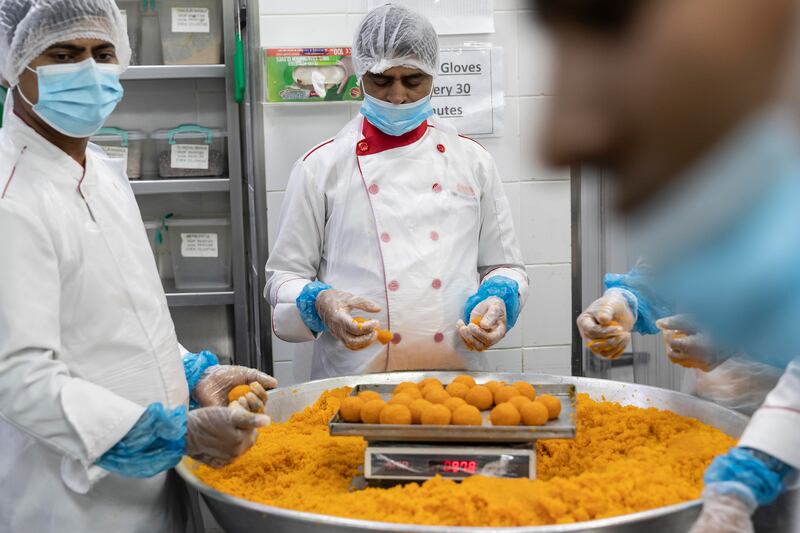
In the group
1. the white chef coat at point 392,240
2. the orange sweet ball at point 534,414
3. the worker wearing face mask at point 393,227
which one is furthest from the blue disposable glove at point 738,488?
the white chef coat at point 392,240

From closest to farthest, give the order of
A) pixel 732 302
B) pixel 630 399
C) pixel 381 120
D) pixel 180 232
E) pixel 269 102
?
1. pixel 732 302
2. pixel 630 399
3. pixel 381 120
4. pixel 269 102
5. pixel 180 232

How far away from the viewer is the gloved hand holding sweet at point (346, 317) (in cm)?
203

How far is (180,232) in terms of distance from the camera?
10.9 feet

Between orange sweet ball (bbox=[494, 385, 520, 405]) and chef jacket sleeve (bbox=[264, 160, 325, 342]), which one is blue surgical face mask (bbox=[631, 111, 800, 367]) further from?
chef jacket sleeve (bbox=[264, 160, 325, 342])

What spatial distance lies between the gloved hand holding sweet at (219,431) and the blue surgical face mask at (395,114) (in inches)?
47.4

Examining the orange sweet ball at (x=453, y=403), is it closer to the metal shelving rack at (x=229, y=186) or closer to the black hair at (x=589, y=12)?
the black hair at (x=589, y=12)

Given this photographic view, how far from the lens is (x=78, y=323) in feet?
4.68

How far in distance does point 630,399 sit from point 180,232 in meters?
2.08

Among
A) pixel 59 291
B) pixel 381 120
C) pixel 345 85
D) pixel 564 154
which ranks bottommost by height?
pixel 59 291

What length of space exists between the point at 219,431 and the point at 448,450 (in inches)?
15.1

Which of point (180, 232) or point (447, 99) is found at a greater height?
point (447, 99)

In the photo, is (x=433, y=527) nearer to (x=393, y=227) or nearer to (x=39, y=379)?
(x=39, y=379)

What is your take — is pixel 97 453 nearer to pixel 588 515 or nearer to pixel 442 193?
pixel 588 515

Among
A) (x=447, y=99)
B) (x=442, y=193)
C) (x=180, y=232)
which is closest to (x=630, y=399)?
(x=442, y=193)
